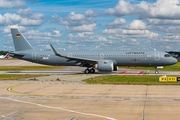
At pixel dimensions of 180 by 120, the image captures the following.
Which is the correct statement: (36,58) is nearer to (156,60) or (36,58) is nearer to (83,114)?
(156,60)

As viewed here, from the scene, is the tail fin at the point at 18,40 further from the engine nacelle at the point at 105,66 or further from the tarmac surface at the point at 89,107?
the tarmac surface at the point at 89,107

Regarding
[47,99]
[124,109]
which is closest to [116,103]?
[124,109]

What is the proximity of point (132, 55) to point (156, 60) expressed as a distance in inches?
186

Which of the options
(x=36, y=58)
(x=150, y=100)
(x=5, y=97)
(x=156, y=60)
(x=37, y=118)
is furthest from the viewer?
(x=36, y=58)

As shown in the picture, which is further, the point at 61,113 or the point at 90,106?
the point at 90,106

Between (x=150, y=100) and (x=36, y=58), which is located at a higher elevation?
(x=36, y=58)

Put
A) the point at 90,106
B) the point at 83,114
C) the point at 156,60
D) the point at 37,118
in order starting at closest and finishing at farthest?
1. the point at 37,118
2. the point at 83,114
3. the point at 90,106
4. the point at 156,60

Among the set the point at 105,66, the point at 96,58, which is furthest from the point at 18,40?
the point at 105,66

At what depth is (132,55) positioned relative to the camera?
4097cm

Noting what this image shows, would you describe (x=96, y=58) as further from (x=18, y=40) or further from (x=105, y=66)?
(x=18, y=40)

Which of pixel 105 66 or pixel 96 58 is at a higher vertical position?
pixel 96 58

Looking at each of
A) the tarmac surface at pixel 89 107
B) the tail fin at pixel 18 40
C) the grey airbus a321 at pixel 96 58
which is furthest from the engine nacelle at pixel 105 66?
the tarmac surface at pixel 89 107

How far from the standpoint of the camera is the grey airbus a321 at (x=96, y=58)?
3962 centimetres

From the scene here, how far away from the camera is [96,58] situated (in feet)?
138
